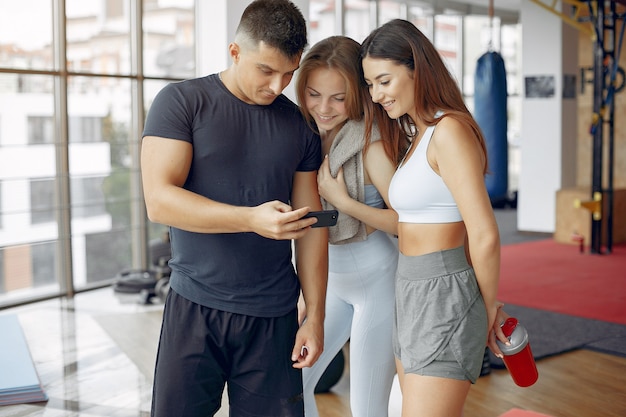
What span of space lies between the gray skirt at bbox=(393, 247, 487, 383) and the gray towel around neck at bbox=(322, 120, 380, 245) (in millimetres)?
325

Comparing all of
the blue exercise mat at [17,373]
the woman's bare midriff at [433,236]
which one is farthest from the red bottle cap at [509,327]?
the blue exercise mat at [17,373]

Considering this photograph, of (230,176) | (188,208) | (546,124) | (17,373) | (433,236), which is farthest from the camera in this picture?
(546,124)

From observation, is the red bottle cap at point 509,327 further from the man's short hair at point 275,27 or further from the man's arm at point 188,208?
the man's short hair at point 275,27

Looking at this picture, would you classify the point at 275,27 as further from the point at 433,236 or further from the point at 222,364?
the point at 222,364

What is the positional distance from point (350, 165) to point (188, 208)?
0.69m

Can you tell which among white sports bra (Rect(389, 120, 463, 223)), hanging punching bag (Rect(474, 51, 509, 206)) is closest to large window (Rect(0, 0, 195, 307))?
hanging punching bag (Rect(474, 51, 509, 206))

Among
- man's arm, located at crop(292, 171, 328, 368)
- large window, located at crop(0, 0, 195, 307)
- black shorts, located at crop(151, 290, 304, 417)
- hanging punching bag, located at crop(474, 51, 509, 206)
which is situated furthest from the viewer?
hanging punching bag, located at crop(474, 51, 509, 206)

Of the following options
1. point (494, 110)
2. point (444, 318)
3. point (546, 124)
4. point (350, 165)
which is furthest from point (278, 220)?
point (546, 124)

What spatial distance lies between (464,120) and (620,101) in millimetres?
9396

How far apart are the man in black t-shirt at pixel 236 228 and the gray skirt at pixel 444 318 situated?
0.25 meters

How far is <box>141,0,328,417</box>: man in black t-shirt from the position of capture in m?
1.75

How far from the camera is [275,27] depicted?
175 centimetres

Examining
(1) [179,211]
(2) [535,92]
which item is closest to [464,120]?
(1) [179,211]

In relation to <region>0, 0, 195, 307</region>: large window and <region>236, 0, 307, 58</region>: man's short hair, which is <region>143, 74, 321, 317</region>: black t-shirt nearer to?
<region>236, 0, 307, 58</region>: man's short hair
